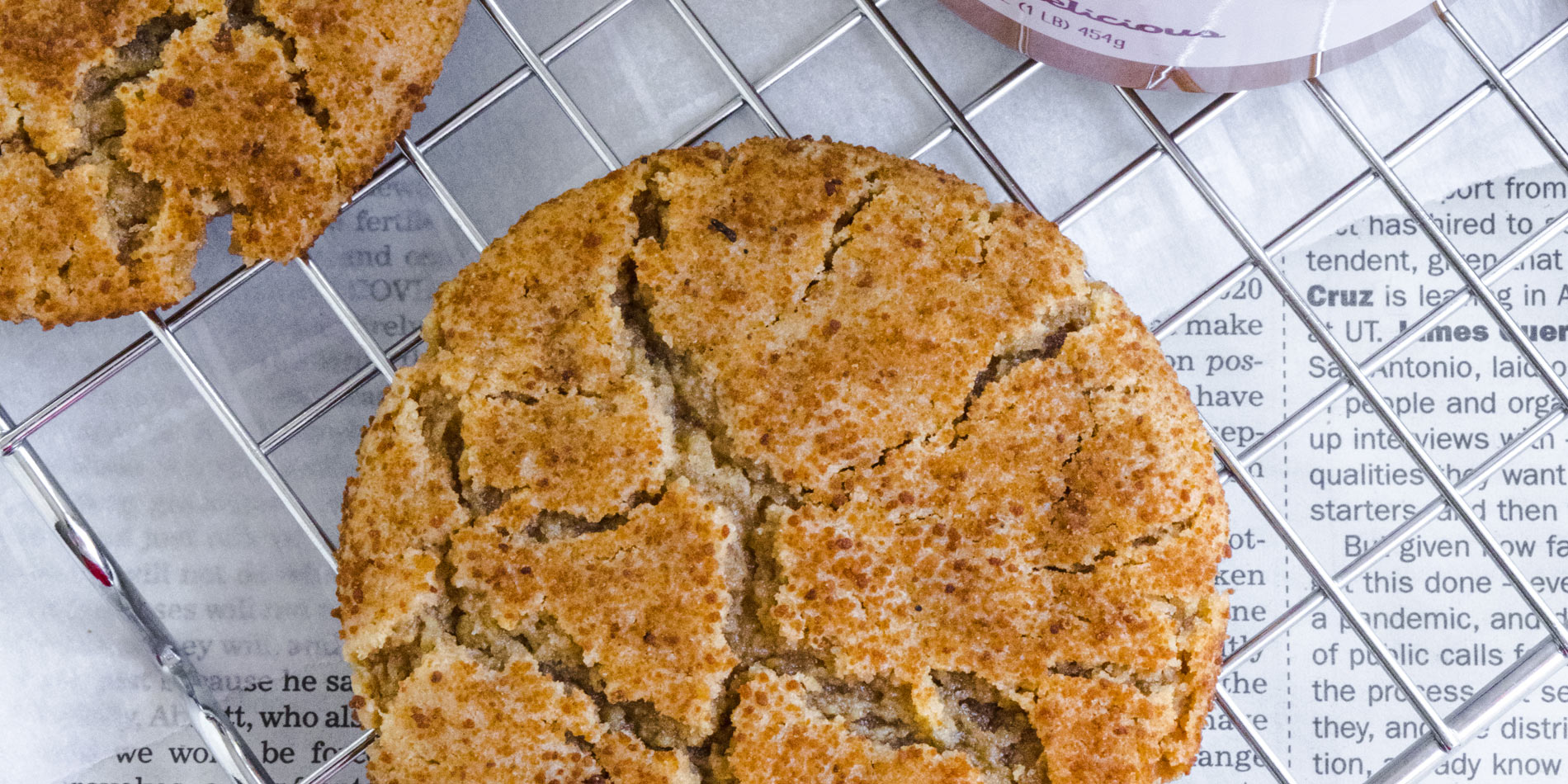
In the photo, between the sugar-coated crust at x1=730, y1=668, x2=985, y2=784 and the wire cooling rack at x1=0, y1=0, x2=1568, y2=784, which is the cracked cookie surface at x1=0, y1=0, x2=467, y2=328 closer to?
the wire cooling rack at x1=0, y1=0, x2=1568, y2=784

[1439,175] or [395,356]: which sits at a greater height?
[395,356]

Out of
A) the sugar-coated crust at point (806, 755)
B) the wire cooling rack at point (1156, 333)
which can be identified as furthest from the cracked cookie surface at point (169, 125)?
the sugar-coated crust at point (806, 755)

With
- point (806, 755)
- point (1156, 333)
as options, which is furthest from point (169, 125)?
point (1156, 333)

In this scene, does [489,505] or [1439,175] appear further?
[1439,175]

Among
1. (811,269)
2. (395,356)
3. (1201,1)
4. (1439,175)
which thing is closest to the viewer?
(1201,1)

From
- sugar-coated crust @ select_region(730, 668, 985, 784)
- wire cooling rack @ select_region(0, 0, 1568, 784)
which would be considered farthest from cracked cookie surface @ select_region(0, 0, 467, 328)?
sugar-coated crust @ select_region(730, 668, 985, 784)

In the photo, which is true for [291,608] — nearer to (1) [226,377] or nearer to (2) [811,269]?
(1) [226,377]

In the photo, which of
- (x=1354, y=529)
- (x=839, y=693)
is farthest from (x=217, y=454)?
(x=1354, y=529)
